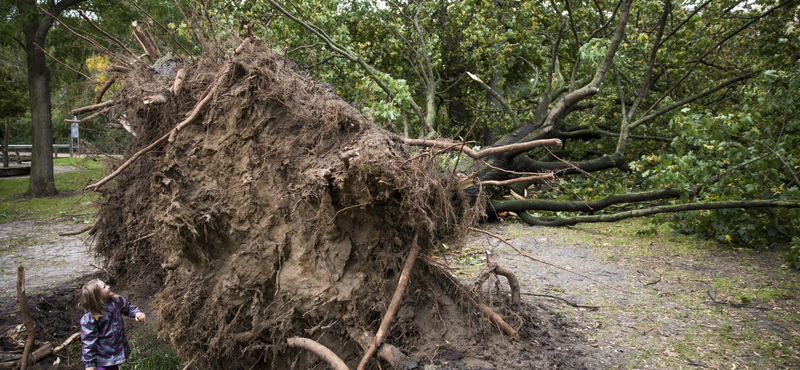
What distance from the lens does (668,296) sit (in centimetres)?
538

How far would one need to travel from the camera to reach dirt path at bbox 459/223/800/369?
4.02 meters

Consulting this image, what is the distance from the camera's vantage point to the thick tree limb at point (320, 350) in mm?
3299

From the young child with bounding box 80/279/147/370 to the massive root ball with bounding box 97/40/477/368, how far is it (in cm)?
42

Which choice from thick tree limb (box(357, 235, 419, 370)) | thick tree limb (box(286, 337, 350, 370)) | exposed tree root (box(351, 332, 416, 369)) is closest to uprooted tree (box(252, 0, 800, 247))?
thick tree limb (box(357, 235, 419, 370))

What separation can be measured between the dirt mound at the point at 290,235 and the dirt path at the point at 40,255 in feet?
8.51

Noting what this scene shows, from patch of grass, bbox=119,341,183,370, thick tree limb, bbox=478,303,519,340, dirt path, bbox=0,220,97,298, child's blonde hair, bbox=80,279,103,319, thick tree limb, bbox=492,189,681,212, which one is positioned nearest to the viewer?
child's blonde hair, bbox=80,279,103,319

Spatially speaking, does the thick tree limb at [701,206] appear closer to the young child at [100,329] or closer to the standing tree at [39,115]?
the young child at [100,329]

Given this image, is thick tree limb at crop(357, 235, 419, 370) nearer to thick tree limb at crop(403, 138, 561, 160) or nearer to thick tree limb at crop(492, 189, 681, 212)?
thick tree limb at crop(403, 138, 561, 160)

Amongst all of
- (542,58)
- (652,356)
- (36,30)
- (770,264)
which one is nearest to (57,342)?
(652,356)

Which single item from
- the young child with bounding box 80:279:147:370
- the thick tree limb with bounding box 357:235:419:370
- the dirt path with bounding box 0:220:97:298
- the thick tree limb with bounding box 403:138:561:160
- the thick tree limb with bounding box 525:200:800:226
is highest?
the thick tree limb with bounding box 403:138:561:160

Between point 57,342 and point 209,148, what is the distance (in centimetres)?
254

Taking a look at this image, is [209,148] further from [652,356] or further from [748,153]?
[748,153]

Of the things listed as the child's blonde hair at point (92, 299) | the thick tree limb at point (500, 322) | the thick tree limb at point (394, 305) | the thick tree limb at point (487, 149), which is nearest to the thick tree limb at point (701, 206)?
the thick tree limb at point (500, 322)

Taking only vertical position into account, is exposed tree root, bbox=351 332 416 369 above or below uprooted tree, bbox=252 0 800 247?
below
